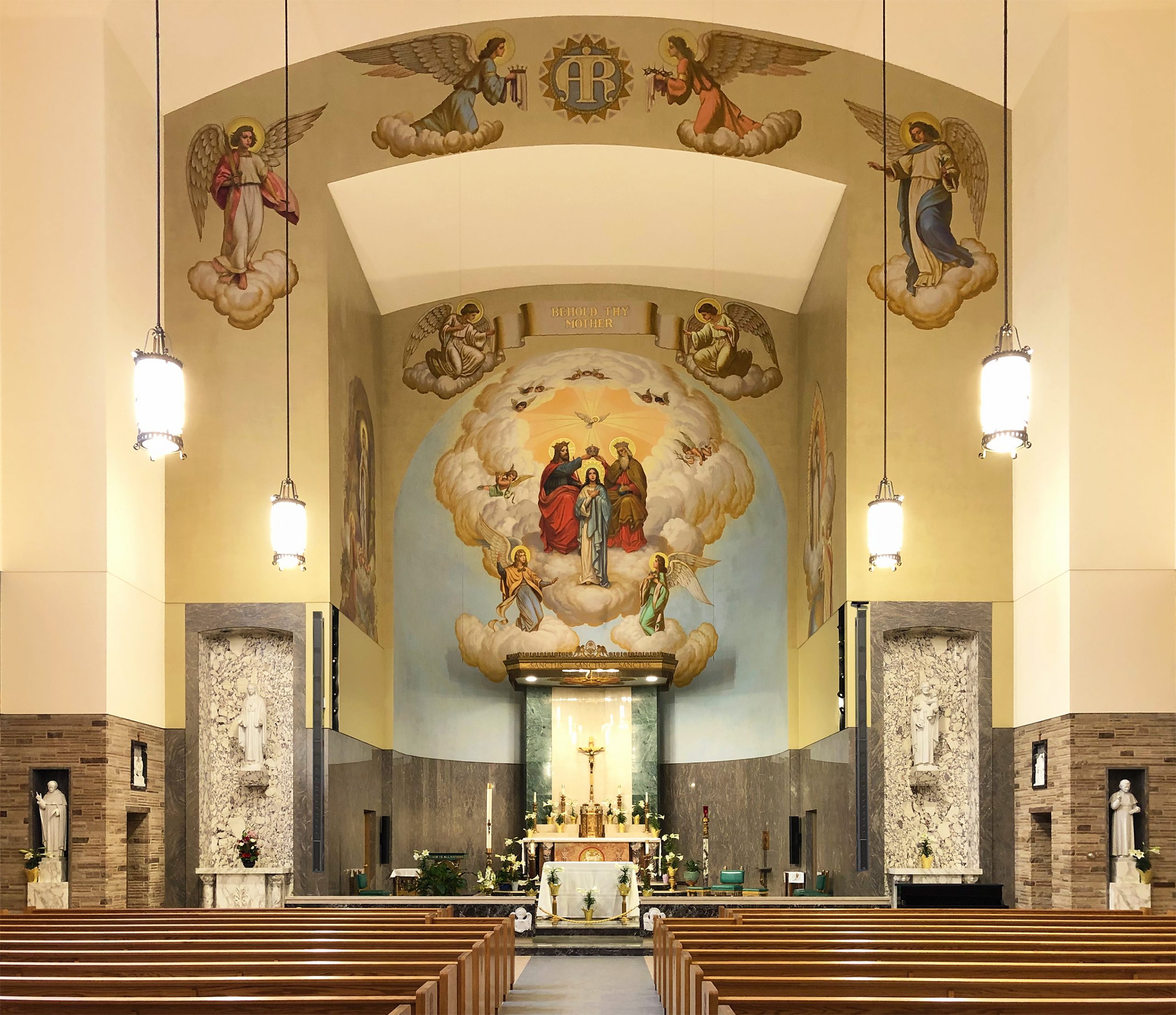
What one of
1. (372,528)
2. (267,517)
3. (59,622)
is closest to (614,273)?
(372,528)

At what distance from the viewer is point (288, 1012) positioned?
13.4 feet

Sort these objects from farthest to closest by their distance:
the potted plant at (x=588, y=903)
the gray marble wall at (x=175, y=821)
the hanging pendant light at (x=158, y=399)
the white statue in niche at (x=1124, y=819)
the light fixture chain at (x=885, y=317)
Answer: the light fixture chain at (x=885, y=317), the gray marble wall at (x=175, y=821), the potted plant at (x=588, y=903), the white statue in niche at (x=1124, y=819), the hanging pendant light at (x=158, y=399)

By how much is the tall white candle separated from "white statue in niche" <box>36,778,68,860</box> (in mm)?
6186

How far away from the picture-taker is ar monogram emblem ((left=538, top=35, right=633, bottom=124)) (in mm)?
15711

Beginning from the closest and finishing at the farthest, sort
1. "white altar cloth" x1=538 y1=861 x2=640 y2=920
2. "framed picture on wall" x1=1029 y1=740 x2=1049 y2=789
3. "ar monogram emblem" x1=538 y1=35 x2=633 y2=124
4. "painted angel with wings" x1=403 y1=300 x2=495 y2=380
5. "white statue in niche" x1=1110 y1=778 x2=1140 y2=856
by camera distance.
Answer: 1. "white statue in niche" x1=1110 y1=778 x2=1140 y2=856
2. "framed picture on wall" x1=1029 y1=740 x2=1049 y2=789
3. "white altar cloth" x1=538 y1=861 x2=640 y2=920
4. "ar monogram emblem" x1=538 y1=35 x2=633 y2=124
5. "painted angel with wings" x1=403 y1=300 x2=495 y2=380

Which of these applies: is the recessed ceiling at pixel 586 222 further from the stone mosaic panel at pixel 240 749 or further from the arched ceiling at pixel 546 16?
the stone mosaic panel at pixel 240 749

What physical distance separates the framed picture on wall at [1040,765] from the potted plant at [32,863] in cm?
152

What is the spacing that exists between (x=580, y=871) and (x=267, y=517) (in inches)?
206

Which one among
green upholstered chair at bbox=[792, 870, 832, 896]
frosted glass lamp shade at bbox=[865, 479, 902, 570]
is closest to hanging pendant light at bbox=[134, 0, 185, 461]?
frosted glass lamp shade at bbox=[865, 479, 902, 570]

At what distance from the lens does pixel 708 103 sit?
15.7m

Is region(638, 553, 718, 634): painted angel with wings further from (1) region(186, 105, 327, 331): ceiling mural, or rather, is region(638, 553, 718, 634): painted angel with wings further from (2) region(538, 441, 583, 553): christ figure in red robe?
(1) region(186, 105, 327, 331): ceiling mural

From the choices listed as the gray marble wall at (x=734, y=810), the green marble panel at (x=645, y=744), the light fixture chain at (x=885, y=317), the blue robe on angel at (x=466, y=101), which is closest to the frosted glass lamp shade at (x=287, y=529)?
the blue robe on angel at (x=466, y=101)

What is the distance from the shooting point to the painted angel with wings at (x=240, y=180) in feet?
50.7

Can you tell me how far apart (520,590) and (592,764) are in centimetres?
281
